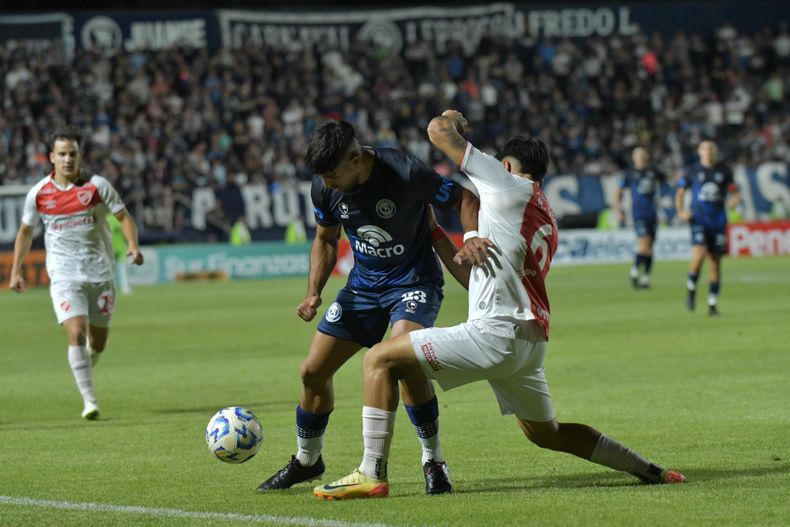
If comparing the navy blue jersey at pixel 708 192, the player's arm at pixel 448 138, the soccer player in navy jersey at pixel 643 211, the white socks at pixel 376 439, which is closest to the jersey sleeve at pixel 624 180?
the soccer player in navy jersey at pixel 643 211

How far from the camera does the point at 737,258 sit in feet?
114

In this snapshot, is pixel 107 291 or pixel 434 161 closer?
pixel 107 291

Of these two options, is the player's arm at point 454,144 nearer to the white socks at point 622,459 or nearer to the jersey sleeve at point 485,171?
the jersey sleeve at point 485,171

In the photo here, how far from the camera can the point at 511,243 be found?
6406 mm

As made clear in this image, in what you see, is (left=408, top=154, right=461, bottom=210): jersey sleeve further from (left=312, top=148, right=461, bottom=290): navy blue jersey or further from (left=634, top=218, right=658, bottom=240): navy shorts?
(left=634, top=218, right=658, bottom=240): navy shorts

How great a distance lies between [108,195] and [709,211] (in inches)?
426

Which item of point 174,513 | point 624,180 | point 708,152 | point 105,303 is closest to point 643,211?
point 624,180

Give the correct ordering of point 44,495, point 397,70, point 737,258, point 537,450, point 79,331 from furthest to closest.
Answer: point 397,70 → point 737,258 → point 79,331 → point 537,450 → point 44,495

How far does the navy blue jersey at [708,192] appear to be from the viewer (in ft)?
62.9

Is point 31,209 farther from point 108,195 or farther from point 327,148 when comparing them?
point 327,148

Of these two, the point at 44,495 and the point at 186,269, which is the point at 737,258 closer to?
the point at 186,269

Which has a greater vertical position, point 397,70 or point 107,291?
point 397,70

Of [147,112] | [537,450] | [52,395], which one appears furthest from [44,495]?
[147,112]

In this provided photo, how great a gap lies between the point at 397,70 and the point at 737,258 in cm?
1302
